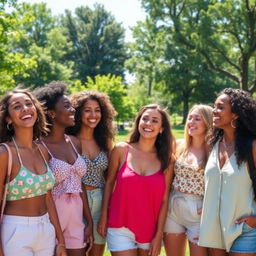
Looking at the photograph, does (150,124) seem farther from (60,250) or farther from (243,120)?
(60,250)

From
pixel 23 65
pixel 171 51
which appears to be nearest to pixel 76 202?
pixel 23 65

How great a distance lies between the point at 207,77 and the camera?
49.5m

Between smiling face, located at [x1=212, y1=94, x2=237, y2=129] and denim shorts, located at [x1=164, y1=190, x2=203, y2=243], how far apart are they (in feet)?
2.99

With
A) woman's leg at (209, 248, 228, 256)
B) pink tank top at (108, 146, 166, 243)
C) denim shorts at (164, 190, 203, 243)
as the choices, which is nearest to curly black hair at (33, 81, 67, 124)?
pink tank top at (108, 146, 166, 243)

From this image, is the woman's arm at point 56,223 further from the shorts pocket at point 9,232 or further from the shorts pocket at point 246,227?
the shorts pocket at point 246,227

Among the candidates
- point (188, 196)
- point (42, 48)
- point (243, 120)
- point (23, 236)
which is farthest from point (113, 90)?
point (23, 236)

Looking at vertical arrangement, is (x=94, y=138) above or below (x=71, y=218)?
above

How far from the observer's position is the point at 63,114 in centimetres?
465

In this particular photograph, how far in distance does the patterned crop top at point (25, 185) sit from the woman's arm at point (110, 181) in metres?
1.08

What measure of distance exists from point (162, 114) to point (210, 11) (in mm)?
24202

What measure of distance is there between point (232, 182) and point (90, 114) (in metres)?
1.92

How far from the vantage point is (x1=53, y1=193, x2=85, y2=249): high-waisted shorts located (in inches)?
172

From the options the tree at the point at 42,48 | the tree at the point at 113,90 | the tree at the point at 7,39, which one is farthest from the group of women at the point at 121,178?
the tree at the point at 42,48

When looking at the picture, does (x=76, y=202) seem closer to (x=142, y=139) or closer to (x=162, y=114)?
(x=142, y=139)
